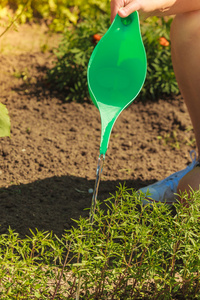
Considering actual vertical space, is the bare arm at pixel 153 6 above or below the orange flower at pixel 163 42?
above

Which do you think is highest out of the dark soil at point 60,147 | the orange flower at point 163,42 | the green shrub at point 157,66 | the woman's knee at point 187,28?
the woman's knee at point 187,28

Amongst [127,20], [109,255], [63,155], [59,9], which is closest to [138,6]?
[127,20]

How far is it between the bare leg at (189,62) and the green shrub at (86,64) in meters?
0.97

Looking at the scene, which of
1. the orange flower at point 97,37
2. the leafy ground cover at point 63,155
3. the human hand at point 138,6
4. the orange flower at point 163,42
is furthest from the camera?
the orange flower at point 163,42

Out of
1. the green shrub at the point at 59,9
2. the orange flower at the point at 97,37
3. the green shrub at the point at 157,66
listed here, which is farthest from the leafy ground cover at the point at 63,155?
the orange flower at the point at 97,37

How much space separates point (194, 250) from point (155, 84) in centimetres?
209

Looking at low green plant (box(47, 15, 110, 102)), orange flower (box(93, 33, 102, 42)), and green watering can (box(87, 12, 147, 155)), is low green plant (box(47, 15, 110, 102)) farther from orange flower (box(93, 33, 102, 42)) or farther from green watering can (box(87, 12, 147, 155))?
green watering can (box(87, 12, 147, 155))

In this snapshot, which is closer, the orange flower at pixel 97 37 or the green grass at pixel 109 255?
the green grass at pixel 109 255

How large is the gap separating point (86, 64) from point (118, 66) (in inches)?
53.7

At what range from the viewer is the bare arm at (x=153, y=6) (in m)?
1.71

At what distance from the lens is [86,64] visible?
126 inches

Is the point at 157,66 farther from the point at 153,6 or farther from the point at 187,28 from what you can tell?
the point at 153,6

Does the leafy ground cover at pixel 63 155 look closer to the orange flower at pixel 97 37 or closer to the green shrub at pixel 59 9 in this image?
the green shrub at pixel 59 9

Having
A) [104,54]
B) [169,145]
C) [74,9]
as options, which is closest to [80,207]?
[104,54]
